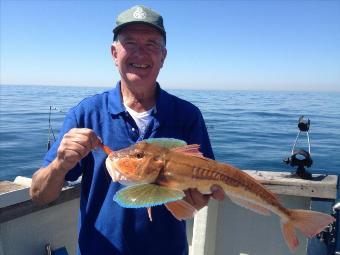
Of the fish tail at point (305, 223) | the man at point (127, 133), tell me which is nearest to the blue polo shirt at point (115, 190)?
the man at point (127, 133)

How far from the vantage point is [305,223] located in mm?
2820

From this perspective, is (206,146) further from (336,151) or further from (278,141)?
(278,141)

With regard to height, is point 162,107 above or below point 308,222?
above

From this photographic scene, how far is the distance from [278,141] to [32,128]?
14.8m

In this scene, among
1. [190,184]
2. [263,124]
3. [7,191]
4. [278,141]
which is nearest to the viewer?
[190,184]

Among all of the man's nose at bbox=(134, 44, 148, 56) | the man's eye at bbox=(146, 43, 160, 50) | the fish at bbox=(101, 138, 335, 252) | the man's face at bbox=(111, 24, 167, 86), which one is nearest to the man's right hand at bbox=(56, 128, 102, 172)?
the fish at bbox=(101, 138, 335, 252)

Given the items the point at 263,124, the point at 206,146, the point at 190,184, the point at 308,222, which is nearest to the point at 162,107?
the point at 206,146

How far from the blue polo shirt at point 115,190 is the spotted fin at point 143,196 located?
0.75 metres

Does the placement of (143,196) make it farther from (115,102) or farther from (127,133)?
(115,102)

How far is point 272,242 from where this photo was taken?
511cm

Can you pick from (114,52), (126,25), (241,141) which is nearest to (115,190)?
(114,52)

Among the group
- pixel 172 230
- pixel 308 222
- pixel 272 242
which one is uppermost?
pixel 308 222

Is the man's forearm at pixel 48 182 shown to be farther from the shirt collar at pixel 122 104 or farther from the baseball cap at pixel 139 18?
the baseball cap at pixel 139 18

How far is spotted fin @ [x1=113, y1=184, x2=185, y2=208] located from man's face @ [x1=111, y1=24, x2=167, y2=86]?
1.19 metres
